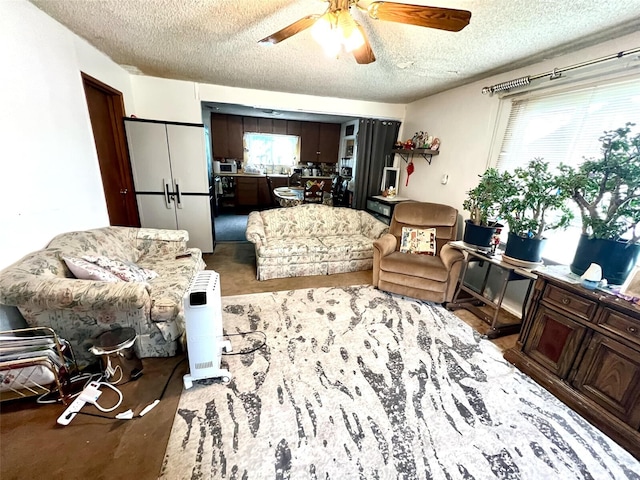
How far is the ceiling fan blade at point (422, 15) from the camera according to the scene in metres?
1.26

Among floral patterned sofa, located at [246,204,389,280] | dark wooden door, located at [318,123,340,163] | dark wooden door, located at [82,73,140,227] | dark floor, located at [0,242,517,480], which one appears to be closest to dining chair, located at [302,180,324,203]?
floral patterned sofa, located at [246,204,389,280]

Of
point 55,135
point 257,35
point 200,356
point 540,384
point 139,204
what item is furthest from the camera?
point 139,204

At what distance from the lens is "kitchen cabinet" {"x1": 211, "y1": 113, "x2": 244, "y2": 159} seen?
614cm

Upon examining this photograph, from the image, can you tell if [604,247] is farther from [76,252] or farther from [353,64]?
[76,252]

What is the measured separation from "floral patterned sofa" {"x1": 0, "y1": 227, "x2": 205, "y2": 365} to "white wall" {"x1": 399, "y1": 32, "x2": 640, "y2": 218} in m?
3.28

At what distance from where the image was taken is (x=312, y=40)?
2.13 meters

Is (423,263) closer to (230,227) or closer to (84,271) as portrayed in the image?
(84,271)

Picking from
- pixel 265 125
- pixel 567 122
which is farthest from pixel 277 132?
pixel 567 122

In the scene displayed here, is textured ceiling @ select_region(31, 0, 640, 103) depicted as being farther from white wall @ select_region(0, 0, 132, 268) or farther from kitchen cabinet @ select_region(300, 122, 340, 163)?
kitchen cabinet @ select_region(300, 122, 340, 163)

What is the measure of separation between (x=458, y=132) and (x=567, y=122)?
117cm

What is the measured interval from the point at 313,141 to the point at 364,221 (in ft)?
12.8

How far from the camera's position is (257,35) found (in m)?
2.08

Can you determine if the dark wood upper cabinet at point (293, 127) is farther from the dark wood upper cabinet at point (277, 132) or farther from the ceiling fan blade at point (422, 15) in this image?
the ceiling fan blade at point (422, 15)

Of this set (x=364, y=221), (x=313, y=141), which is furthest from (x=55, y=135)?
(x=313, y=141)
